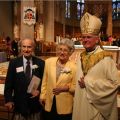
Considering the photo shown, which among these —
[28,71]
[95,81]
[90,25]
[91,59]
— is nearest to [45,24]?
[28,71]

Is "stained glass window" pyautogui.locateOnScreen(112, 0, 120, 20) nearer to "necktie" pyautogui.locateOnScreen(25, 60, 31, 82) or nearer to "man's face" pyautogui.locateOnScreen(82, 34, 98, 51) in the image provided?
"necktie" pyautogui.locateOnScreen(25, 60, 31, 82)

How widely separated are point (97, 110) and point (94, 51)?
2.06ft

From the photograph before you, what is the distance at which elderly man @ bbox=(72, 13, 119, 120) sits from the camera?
306 cm

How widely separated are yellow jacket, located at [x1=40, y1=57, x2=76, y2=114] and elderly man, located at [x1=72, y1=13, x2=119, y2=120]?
226 millimetres

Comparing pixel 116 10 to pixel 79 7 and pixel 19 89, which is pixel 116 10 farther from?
pixel 19 89

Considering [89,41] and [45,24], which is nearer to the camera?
[89,41]

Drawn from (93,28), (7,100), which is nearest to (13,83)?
(7,100)

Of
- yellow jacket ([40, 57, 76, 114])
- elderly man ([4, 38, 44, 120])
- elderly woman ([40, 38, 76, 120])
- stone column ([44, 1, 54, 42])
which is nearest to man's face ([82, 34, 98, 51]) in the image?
elderly woman ([40, 38, 76, 120])

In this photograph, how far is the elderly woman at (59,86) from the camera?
343cm

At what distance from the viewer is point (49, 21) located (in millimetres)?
21125

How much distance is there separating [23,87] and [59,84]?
431 millimetres

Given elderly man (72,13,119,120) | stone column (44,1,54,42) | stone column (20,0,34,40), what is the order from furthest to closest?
stone column (44,1,54,42) < stone column (20,0,34,40) < elderly man (72,13,119,120)

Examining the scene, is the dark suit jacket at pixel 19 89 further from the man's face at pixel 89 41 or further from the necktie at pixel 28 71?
the man's face at pixel 89 41

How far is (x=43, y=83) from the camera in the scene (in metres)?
3.58
